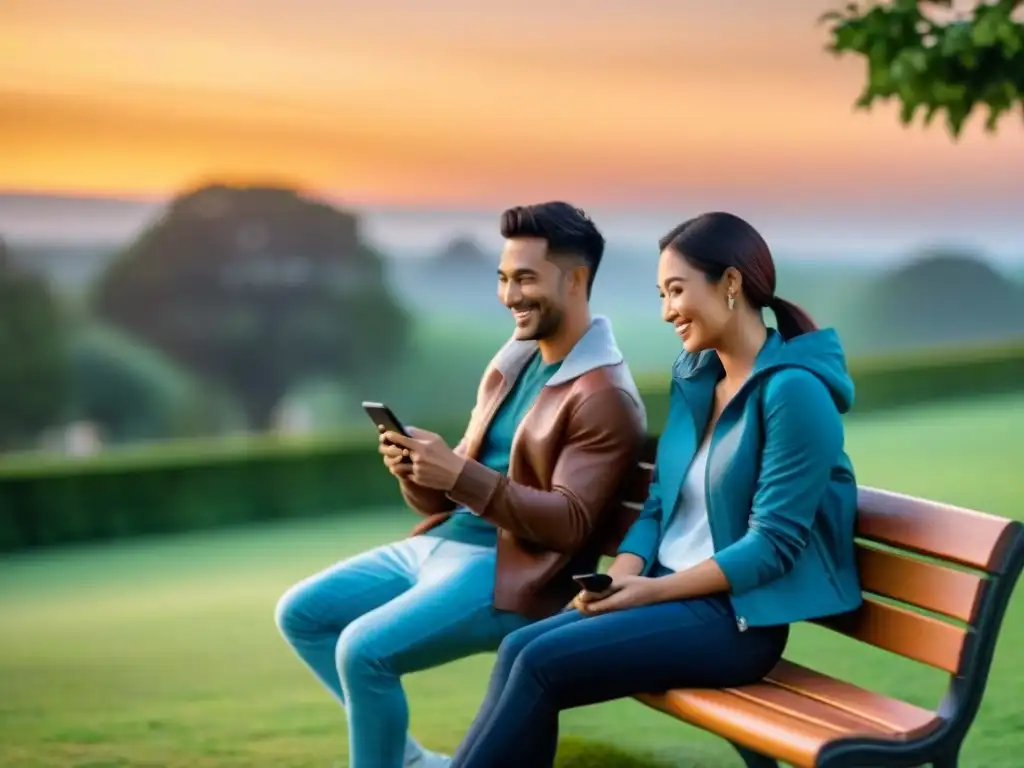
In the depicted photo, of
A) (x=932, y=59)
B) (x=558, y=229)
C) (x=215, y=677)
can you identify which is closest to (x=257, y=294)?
(x=932, y=59)

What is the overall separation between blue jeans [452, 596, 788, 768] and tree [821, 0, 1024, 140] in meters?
4.16

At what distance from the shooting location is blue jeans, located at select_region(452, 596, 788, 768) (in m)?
2.95

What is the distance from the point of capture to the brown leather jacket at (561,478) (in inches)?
131

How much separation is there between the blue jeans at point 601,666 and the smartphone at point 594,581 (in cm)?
5

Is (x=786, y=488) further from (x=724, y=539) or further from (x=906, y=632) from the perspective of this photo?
(x=906, y=632)

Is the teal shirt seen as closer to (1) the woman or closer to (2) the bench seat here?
(1) the woman

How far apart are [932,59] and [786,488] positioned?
4.26 m

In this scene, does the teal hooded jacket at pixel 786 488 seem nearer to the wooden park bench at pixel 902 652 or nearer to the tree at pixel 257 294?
the wooden park bench at pixel 902 652

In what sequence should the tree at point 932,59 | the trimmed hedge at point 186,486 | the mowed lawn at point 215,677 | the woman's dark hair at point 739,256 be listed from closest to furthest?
1. the woman's dark hair at point 739,256
2. the mowed lawn at point 215,677
3. the tree at point 932,59
4. the trimmed hedge at point 186,486

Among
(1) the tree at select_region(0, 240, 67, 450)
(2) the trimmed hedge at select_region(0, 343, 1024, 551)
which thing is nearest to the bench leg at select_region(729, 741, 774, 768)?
(2) the trimmed hedge at select_region(0, 343, 1024, 551)

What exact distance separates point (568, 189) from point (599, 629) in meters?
13.0

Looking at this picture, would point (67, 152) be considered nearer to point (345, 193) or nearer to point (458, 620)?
point (345, 193)

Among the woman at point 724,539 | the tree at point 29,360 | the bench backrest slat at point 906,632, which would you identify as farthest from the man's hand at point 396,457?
the tree at point 29,360

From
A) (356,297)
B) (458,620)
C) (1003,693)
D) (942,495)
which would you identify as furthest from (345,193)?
(458,620)
